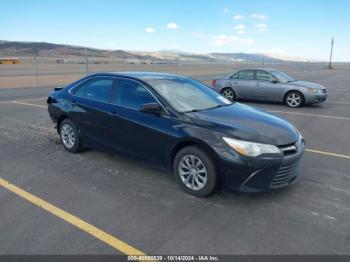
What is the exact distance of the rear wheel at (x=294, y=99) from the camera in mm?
12656

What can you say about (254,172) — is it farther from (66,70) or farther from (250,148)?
(66,70)

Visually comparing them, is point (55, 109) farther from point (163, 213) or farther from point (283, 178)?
point (283, 178)

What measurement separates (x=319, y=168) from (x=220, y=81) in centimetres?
924

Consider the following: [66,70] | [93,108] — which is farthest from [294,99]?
[66,70]

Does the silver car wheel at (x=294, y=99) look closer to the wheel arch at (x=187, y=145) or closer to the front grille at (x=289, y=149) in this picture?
the front grille at (x=289, y=149)

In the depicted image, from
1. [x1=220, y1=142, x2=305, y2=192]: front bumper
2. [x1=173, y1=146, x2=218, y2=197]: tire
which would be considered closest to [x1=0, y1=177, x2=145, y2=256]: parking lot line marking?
[x1=173, y1=146, x2=218, y2=197]: tire

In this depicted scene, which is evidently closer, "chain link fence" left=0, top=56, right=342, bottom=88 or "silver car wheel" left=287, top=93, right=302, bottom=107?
"silver car wheel" left=287, top=93, right=302, bottom=107

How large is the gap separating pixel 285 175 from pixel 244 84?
32.4 feet

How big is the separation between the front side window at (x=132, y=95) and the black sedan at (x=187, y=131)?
15 millimetres

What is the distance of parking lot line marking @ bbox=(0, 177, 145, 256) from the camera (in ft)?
11.0

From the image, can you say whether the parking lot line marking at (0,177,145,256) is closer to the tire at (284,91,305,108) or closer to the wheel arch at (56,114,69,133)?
the wheel arch at (56,114,69,133)

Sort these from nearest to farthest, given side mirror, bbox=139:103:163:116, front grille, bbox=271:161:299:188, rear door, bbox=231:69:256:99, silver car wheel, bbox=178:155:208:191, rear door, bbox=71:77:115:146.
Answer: front grille, bbox=271:161:299:188 → silver car wheel, bbox=178:155:208:191 → side mirror, bbox=139:103:163:116 → rear door, bbox=71:77:115:146 → rear door, bbox=231:69:256:99

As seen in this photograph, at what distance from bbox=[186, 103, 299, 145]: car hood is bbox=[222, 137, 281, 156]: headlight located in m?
0.06

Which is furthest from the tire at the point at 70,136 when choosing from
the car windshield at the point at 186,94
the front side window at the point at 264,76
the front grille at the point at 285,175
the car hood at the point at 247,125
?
the front side window at the point at 264,76
